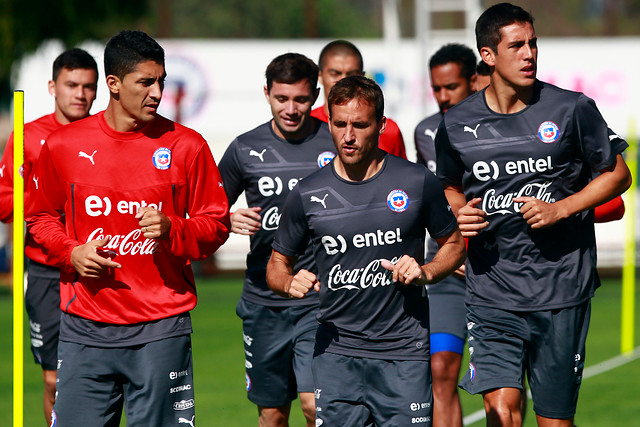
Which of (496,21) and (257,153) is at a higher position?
(496,21)

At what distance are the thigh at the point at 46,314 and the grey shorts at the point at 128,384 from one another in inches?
88.0

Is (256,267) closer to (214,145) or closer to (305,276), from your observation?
(305,276)

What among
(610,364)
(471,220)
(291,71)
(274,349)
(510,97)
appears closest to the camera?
(471,220)

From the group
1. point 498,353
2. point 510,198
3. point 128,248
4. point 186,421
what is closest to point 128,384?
point 186,421

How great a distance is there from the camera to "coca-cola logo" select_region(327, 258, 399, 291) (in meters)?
5.84

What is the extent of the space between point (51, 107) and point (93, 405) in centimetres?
1833

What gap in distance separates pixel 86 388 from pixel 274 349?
1.90 metres

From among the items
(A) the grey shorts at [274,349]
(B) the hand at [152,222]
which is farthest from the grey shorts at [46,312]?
(B) the hand at [152,222]

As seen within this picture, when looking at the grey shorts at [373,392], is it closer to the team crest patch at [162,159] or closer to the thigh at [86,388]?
the thigh at [86,388]

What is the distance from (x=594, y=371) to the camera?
39.5 ft

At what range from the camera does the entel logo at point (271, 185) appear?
23.9 ft

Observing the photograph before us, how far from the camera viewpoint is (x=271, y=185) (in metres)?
7.31

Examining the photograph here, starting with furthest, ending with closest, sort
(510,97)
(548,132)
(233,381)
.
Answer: (233,381), (510,97), (548,132)

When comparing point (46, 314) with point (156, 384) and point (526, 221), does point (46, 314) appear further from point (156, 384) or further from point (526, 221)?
point (526, 221)
